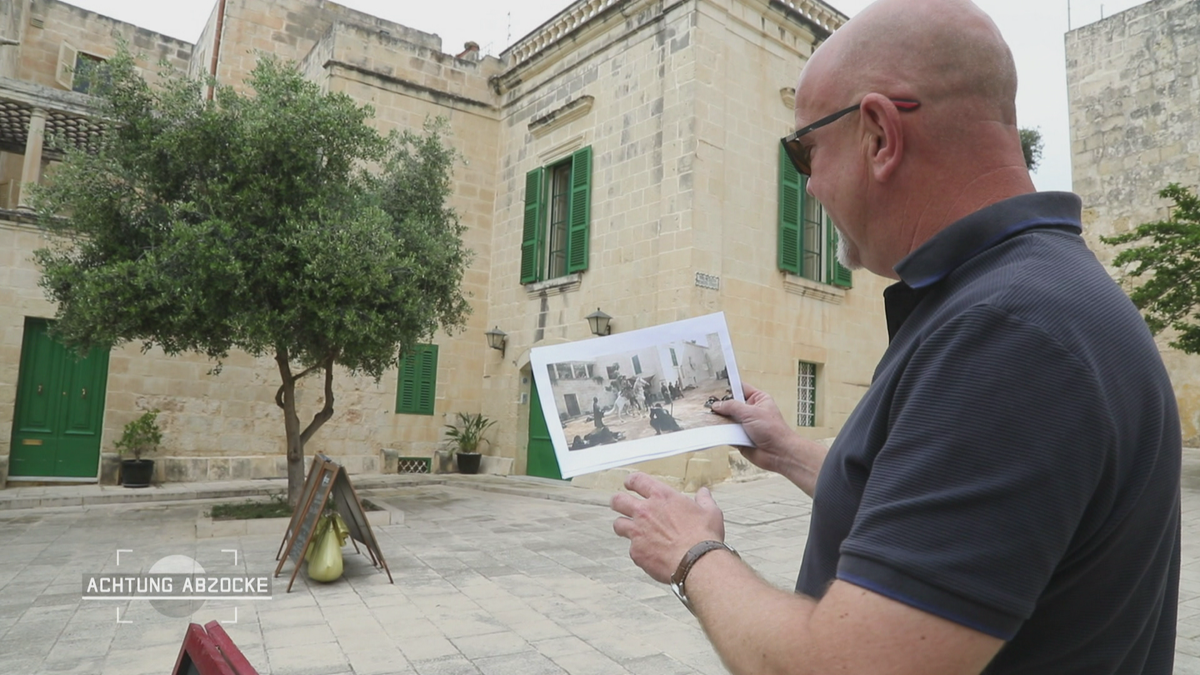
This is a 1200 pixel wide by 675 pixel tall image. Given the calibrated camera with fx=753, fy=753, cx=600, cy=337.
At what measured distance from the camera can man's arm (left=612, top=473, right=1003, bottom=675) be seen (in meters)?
0.73

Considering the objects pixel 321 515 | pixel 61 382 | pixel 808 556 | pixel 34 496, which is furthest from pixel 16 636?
pixel 61 382

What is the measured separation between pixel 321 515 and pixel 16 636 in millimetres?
1862

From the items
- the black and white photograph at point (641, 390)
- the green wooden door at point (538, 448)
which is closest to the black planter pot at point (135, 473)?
the green wooden door at point (538, 448)

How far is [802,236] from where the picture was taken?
11797mm

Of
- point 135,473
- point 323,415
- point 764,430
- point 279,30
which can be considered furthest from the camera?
point 279,30

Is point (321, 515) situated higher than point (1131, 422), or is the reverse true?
point (1131, 422)

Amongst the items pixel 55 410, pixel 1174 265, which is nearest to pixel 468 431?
pixel 55 410

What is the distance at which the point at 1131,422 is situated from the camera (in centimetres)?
77

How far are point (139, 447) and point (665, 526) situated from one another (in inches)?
467

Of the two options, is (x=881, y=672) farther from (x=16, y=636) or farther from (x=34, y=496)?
(x=34, y=496)

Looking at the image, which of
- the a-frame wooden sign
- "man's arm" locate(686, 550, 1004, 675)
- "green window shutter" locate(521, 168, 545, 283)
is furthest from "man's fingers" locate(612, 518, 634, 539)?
"green window shutter" locate(521, 168, 545, 283)

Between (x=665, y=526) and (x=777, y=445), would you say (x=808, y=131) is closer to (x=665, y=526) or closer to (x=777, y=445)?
(x=665, y=526)

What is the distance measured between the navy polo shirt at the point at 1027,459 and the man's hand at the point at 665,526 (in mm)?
279

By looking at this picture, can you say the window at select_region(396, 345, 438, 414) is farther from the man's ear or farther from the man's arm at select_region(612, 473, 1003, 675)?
the man's ear
